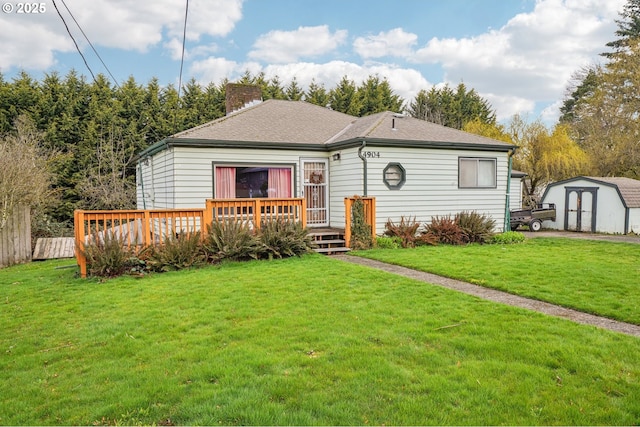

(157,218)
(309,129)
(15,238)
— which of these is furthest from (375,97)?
(15,238)

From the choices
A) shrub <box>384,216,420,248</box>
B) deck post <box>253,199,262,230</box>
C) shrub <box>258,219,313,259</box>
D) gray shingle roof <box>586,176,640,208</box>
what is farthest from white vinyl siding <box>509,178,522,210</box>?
deck post <box>253,199,262,230</box>

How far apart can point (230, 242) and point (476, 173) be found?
7931mm

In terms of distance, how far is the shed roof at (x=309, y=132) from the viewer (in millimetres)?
11055

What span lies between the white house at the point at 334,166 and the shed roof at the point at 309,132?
0.10ft

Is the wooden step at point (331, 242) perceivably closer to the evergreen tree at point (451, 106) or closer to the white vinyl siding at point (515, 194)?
the white vinyl siding at point (515, 194)

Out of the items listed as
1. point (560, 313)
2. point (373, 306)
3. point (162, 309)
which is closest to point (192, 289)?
point (162, 309)

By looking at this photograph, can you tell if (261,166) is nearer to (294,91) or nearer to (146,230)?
(146,230)

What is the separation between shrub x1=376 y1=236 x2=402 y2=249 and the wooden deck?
8.19 m

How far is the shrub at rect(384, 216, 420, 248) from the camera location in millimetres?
10969

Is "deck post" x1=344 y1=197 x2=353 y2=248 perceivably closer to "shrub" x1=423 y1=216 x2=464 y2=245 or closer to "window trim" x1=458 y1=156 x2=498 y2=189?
"shrub" x1=423 y1=216 x2=464 y2=245

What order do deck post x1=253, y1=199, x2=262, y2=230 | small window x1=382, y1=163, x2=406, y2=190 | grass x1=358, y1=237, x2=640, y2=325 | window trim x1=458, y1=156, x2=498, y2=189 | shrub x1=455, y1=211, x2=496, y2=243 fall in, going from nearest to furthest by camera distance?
grass x1=358, y1=237, x2=640, y2=325 → deck post x1=253, y1=199, x2=262, y2=230 → small window x1=382, y1=163, x2=406, y2=190 → shrub x1=455, y1=211, x2=496, y2=243 → window trim x1=458, y1=156, x2=498, y2=189

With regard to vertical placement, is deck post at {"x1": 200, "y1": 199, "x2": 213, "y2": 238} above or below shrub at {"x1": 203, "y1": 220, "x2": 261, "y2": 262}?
above

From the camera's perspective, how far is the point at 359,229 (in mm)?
10602

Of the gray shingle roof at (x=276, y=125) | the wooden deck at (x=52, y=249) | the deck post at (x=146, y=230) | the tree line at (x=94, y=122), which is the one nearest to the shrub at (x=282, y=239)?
the deck post at (x=146, y=230)
